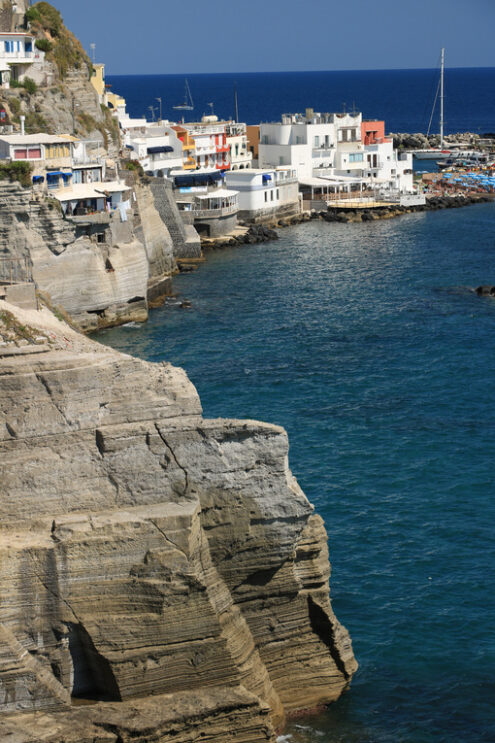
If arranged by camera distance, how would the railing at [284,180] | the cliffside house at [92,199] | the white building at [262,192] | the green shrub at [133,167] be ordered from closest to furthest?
the cliffside house at [92,199] < the green shrub at [133,167] < the white building at [262,192] < the railing at [284,180]

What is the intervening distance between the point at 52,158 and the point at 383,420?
25.9 m

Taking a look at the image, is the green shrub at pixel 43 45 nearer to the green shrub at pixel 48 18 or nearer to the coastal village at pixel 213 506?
the green shrub at pixel 48 18

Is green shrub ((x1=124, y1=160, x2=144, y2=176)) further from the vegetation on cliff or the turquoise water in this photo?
the turquoise water

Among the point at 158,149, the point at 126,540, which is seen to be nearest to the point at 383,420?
the point at 126,540

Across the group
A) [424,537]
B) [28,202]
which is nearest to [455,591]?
[424,537]

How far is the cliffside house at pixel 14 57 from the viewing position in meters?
68.0

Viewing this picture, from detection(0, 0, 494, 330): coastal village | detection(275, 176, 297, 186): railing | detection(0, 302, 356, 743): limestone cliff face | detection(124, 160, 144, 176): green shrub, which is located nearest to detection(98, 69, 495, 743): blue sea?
detection(0, 0, 494, 330): coastal village

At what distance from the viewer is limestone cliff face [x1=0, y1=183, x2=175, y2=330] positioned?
157 feet

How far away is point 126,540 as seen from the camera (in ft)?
59.3

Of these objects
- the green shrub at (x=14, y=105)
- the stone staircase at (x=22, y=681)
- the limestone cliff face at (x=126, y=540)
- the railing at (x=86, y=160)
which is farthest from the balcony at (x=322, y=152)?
the stone staircase at (x=22, y=681)

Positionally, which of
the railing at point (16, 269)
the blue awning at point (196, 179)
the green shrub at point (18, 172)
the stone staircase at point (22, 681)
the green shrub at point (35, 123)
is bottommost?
the stone staircase at point (22, 681)

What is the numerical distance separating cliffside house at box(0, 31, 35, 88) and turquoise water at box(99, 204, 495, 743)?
1613 centimetres

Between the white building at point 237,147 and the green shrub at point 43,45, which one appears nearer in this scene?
the green shrub at point 43,45

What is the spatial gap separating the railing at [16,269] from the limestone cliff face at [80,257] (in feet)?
0.56
